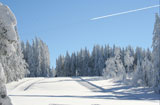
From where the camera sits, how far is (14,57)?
A: 36.5 metres

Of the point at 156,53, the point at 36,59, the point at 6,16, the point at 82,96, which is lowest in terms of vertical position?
the point at 82,96

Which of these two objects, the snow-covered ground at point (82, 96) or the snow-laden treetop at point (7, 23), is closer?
the snow-laden treetop at point (7, 23)

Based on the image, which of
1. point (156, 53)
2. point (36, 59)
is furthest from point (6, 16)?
point (36, 59)

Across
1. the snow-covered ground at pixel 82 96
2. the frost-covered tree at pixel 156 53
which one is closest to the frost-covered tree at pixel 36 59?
the snow-covered ground at pixel 82 96

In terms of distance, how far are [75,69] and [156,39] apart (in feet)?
189

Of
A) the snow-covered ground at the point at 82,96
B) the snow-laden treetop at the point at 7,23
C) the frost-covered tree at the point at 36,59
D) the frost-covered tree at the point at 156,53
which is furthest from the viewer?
the frost-covered tree at the point at 36,59

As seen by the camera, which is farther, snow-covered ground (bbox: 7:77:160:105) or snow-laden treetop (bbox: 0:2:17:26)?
snow-covered ground (bbox: 7:77:160:105)

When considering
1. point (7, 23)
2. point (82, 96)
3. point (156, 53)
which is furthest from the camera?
point (156, 53)

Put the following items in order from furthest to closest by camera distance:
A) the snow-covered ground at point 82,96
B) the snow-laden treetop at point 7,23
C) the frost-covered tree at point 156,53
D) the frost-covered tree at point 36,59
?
the frost-covered tree at point 36,59
the frost-covered tree at point 156,53
the snow-covered ground at point 82,96
the snow-laden treetop at point 7,23

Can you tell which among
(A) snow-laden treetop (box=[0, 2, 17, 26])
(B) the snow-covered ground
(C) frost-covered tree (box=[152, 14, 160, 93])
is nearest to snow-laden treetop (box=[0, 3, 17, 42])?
(A) snow-laden treetop (box=[0, 2, 17, 26])

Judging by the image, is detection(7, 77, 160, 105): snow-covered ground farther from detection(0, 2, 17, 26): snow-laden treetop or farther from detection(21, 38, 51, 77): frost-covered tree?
detection(21, 38, 51, 77): frost-covered tree

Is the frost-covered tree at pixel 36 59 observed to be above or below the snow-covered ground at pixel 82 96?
above

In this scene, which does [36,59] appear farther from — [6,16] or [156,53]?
[6,16]

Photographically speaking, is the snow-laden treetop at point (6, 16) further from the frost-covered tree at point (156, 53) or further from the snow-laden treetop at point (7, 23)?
the frost-covered tree at point (156, 53)
